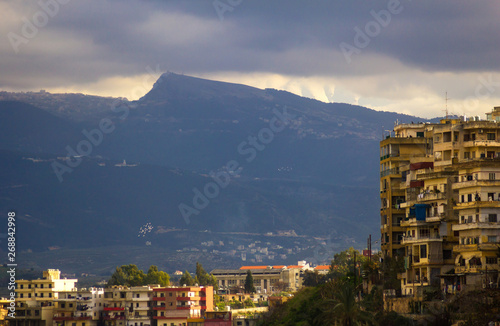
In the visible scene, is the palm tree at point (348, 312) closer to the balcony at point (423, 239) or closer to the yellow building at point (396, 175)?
the balcony at point (423, 239)

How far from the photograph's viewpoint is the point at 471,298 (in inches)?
3051

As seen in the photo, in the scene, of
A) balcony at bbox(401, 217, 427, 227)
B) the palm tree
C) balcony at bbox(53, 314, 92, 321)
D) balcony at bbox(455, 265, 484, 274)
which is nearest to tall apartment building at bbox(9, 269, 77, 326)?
balcony at bbox(53, 314, 92, 321)

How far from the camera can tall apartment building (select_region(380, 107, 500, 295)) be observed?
8475cm

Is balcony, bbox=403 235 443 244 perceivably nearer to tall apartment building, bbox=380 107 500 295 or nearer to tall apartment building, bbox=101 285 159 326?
tall apartment building, bbox=380 107 500 295

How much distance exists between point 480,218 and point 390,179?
→ 20.9 m

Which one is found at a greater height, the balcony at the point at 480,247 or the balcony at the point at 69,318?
the balcony at the point at 480,247

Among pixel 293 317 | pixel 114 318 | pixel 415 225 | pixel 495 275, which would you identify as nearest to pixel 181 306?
pixel 114 318

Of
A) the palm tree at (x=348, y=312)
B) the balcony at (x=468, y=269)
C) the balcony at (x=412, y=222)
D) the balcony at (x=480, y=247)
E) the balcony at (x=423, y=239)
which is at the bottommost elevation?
the palm tree at (x=348, y=312)

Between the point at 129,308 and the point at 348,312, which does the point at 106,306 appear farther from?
the point at 348,312

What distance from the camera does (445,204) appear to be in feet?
298

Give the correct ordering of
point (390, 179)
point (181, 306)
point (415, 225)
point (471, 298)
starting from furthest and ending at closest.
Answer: point (181, 306) < point (390, 179) < point (415, 225) < point (471, 298)

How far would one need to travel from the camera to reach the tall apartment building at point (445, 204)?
8475cm

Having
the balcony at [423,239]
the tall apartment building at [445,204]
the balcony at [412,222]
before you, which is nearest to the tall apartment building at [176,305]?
the tall apartment building at [445,204]

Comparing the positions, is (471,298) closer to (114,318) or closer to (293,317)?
(293,317)
